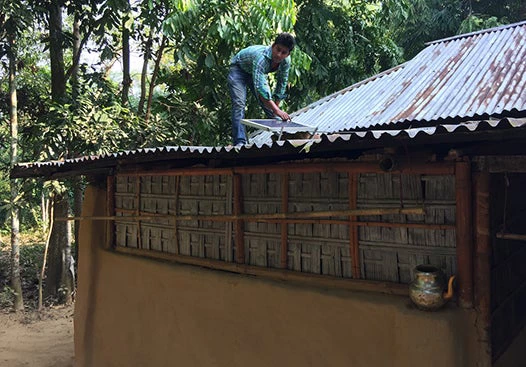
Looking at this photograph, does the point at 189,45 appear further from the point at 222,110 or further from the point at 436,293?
the point at 436,293

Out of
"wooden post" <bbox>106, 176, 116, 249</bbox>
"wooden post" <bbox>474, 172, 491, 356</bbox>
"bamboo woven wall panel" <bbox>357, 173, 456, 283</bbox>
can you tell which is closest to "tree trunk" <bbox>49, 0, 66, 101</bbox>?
"wooden post" <bbox>106, 176, 116, 249</bbox>

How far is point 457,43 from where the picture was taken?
7.42m

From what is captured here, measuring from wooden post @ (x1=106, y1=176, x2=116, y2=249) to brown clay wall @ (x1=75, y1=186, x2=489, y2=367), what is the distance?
0.12 m

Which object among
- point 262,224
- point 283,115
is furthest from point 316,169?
point 283,115

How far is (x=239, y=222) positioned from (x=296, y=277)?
0.70m

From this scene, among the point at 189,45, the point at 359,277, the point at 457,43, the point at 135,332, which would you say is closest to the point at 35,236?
the point at 189,45

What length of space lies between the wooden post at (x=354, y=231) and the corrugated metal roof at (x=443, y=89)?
7.83 ft

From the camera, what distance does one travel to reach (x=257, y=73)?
4.91 m

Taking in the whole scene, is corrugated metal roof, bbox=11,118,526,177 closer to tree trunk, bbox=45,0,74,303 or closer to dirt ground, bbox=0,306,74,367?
dirt ground, bbox=0,306,74,367

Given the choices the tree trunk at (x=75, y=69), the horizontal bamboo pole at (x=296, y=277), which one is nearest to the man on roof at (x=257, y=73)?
the horizontal bamboo pole at (x=296, y=277)

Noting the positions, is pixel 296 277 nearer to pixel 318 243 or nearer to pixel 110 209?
pixel 318 243

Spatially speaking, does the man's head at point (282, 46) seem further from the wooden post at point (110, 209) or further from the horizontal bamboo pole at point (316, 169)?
the wooden post at point (110, 209)

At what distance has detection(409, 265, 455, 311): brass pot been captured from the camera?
108 inches

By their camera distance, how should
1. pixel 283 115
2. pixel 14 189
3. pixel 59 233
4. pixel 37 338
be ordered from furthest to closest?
pixel 59 233 < pixel 14 189 < pixel 37 338 < pixel 283 115
